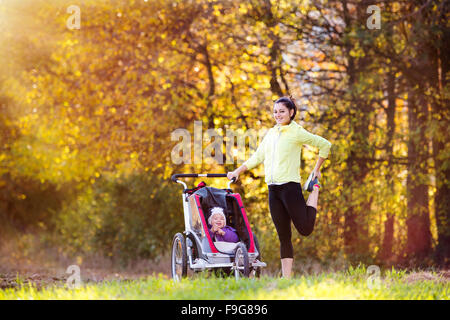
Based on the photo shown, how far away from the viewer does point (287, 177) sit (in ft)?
20.8

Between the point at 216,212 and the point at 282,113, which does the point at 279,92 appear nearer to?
the point at 216,212

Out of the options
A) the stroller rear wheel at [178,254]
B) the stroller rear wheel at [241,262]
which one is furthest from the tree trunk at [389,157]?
the stroller rear wheel at [241,262]

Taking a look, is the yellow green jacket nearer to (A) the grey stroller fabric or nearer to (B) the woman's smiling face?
(B) the woman's smiling face

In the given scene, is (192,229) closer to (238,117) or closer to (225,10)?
(238,117)

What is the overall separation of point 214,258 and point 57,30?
26.6 feet

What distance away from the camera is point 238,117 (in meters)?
11.3

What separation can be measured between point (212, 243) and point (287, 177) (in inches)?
42.0

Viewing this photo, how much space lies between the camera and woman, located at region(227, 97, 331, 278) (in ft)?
20.8

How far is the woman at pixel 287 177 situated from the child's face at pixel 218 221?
75 cm

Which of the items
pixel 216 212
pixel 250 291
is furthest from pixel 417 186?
pixel 250 291

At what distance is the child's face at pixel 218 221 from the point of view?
22.8ft

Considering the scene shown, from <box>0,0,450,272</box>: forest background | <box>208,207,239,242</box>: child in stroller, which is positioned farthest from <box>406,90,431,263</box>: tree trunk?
<box>208,207,239,242</box>: child in stroller

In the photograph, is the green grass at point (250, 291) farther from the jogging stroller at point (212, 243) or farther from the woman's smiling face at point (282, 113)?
the woman's smiling face at point (282, 113)

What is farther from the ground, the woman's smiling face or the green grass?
the woman's smiling face
